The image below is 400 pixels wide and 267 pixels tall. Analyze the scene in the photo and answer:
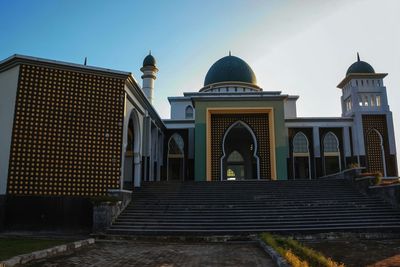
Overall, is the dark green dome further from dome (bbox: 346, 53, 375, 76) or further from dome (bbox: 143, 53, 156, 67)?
dome (bbox: 346, 53, 375, 76)

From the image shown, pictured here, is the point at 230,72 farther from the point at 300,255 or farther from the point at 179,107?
the point at 300,255

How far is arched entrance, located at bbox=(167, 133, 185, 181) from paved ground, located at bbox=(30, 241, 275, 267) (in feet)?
52.4

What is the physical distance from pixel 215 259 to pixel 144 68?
78.5 feet

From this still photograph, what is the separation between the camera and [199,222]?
1277 centimetres

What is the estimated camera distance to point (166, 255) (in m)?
8.52

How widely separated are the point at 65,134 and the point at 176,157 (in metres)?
13.7

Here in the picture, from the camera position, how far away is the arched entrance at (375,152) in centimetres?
2631

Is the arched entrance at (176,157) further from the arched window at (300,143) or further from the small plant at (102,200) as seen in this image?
the small plant at (102,200)

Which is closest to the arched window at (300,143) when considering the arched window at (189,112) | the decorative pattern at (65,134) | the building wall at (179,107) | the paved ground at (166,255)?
the arched window at (189,112)

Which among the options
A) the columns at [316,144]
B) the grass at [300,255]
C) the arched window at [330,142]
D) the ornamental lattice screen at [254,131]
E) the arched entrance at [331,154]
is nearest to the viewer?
the grass at [300,255]

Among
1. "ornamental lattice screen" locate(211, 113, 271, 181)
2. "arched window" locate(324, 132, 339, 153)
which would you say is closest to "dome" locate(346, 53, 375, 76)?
"arched window" locate(324, 132, 339, 153)

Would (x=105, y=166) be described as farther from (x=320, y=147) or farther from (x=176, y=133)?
(x=320, y=147)

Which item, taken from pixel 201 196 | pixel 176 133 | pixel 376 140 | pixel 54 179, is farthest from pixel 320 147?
pixel 54 179

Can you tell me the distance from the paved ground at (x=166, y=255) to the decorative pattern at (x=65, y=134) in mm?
3666
